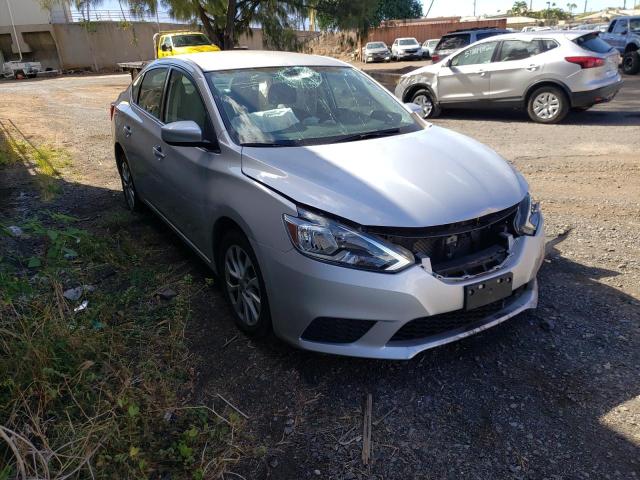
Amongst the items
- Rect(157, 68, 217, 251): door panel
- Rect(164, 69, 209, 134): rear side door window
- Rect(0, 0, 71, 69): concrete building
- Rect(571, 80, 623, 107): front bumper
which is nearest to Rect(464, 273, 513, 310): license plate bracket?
Rect(157, 68, 217, 251): door panel

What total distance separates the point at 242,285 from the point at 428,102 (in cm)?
917

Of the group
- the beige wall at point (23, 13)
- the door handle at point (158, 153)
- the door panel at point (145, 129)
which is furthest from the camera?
the beige wall at point (23, 13)

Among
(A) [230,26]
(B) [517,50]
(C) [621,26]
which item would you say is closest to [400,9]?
Answer: (A) [230,26]

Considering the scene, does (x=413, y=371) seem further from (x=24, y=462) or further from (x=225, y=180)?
(x=24, y=462)

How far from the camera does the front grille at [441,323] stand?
267 centimetres

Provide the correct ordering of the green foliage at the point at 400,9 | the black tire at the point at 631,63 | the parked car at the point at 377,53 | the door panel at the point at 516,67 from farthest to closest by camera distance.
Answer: the green foliage at the point at 400,9, the parked car at the point at 377,53, the black tire at the point at 631,63, the door panel at the point at 516,67

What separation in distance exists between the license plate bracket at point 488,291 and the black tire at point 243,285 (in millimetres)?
1085

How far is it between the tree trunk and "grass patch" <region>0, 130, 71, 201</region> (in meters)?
12.6

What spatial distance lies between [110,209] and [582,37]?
8692 mm

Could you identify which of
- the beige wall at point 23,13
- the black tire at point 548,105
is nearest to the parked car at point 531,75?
the black tire at point 548,105

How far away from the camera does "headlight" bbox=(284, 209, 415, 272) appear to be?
2.60m

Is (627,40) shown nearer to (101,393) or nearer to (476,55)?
(476,55)

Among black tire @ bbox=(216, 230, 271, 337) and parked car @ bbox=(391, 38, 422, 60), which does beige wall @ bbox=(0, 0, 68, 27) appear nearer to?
parked car @ bbox=(391, 38, 422, 60)

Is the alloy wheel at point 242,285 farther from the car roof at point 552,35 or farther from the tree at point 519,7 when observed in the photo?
the tree at point 519,7
